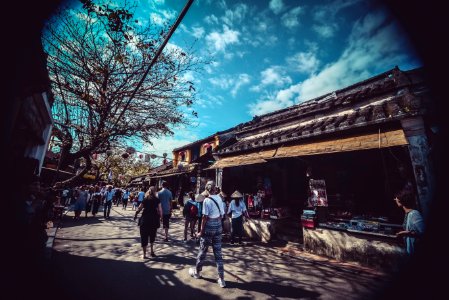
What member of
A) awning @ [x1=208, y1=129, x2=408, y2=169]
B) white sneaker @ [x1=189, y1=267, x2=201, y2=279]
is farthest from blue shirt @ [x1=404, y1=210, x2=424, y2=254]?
white sneaker @ [x1=189, y1=267, x2=201, y2=279]

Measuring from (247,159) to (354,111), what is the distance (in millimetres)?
4853

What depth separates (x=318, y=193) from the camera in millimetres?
7543

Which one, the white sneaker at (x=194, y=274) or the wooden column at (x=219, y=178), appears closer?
the white sneaker at (x=194, y=274)

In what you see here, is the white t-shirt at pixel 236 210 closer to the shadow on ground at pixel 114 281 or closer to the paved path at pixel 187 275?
the paved path at pixel 187 275

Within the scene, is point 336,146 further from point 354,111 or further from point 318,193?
point 354,111

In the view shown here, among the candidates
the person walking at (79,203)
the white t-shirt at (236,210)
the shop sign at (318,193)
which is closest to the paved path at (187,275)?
the white t-shirt at (236,210)

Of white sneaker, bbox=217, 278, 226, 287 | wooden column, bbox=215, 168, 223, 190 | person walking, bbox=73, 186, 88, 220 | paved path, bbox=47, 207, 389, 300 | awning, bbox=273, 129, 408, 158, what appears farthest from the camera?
person walking, bbox=73, 186, 88, 220

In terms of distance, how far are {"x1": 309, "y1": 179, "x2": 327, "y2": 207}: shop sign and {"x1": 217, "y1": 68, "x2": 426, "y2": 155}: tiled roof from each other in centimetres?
185

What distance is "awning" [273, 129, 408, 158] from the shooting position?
5.49 metres

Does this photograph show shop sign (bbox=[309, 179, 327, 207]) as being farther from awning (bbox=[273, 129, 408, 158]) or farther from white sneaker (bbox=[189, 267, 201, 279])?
white sneaker (bbox=[189, 267, 201, 279])

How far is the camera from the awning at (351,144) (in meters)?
5.49

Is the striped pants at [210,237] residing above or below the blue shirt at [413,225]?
below

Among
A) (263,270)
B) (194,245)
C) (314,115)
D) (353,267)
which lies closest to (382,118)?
(314,115)

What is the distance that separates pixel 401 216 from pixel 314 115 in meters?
5.15
